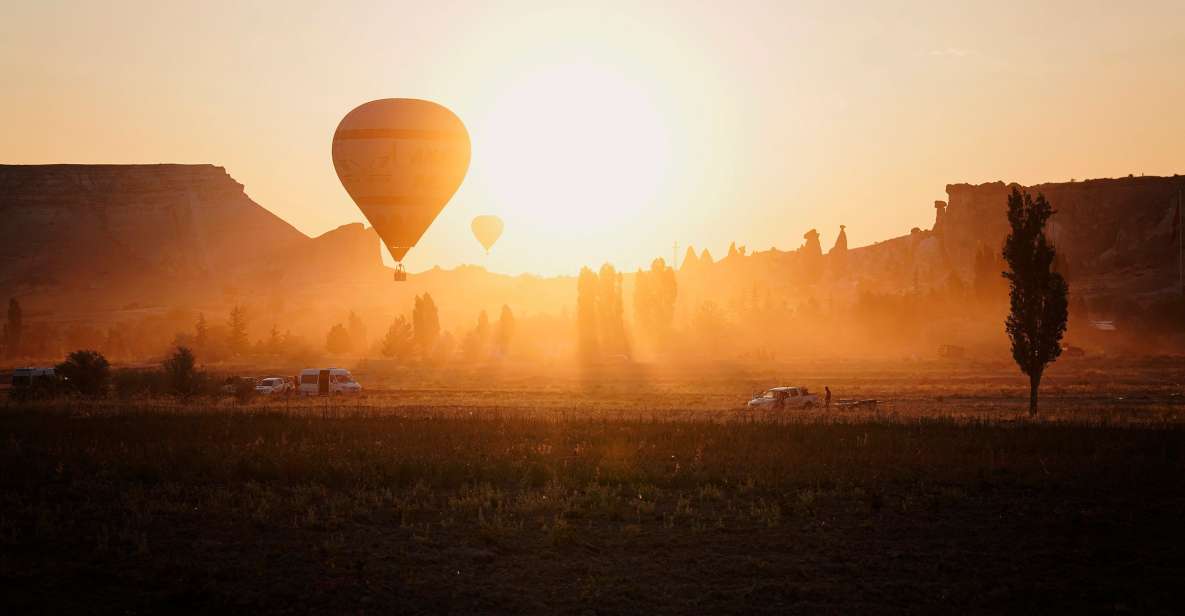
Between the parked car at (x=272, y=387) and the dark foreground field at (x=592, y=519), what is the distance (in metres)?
24.6

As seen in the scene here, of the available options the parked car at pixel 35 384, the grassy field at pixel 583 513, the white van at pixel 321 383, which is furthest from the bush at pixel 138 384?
the grassy field at pixel 583 513

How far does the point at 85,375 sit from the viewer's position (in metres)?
54.5

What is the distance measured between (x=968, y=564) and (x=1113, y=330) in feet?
431

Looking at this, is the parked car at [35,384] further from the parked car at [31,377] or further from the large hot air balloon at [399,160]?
the large hot air balloon at [399,160]

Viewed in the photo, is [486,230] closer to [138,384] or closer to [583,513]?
[138,384]

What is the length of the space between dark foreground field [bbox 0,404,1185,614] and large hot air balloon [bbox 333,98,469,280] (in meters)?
16.0

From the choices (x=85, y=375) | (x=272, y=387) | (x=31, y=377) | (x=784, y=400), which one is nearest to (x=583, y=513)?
(x=784, y=400)

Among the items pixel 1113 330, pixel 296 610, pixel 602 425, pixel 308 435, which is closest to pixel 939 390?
pixel 602 425

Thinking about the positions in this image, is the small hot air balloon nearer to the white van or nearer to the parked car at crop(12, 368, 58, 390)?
the white van

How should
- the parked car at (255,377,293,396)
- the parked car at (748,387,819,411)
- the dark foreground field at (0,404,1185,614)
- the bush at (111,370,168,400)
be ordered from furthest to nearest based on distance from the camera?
the parked car at (255,377,293,396) → the bush at (111,370,168,400) → the parked car at (748,387,819,411) → the dark foreground field at (0,404,1185,614)

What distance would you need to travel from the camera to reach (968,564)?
1694 centimetres

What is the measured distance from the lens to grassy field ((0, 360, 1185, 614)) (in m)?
15.3

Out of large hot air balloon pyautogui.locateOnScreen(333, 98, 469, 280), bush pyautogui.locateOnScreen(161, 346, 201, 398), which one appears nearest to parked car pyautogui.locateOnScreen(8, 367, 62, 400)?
bush pyautogui.locateOnScreen(161, 346, 201, 398)

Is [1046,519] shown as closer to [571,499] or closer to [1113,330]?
[571,499]
